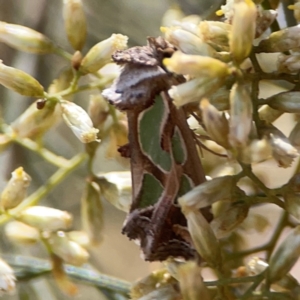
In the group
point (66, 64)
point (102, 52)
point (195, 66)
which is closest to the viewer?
point (195, 66)

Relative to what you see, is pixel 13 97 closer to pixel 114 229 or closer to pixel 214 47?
A: pixel 114 229

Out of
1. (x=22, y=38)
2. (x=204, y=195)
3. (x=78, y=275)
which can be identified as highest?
(x=22, y=38)

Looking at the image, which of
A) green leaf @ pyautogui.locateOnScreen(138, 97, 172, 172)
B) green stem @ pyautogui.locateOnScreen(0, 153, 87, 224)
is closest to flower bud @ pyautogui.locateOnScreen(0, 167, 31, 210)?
green stem @ pyautogui.locateOnScreen(0, 153, 87, 224)

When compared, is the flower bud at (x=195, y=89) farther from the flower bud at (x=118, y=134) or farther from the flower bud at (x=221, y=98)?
the flower bud at (x=118, y=134)

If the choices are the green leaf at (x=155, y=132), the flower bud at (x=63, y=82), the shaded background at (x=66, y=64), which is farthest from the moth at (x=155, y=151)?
the shaded background at (x=66, y=64)

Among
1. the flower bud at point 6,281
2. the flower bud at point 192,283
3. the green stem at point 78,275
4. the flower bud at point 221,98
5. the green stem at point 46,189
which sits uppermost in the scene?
the flower bud at point 221,98

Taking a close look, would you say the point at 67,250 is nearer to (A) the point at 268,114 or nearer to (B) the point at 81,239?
(B) the point at 81,239

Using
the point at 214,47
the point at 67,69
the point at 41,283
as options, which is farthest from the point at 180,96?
the point at 41,283

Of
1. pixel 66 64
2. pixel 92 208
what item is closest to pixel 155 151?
pixel 92 208
